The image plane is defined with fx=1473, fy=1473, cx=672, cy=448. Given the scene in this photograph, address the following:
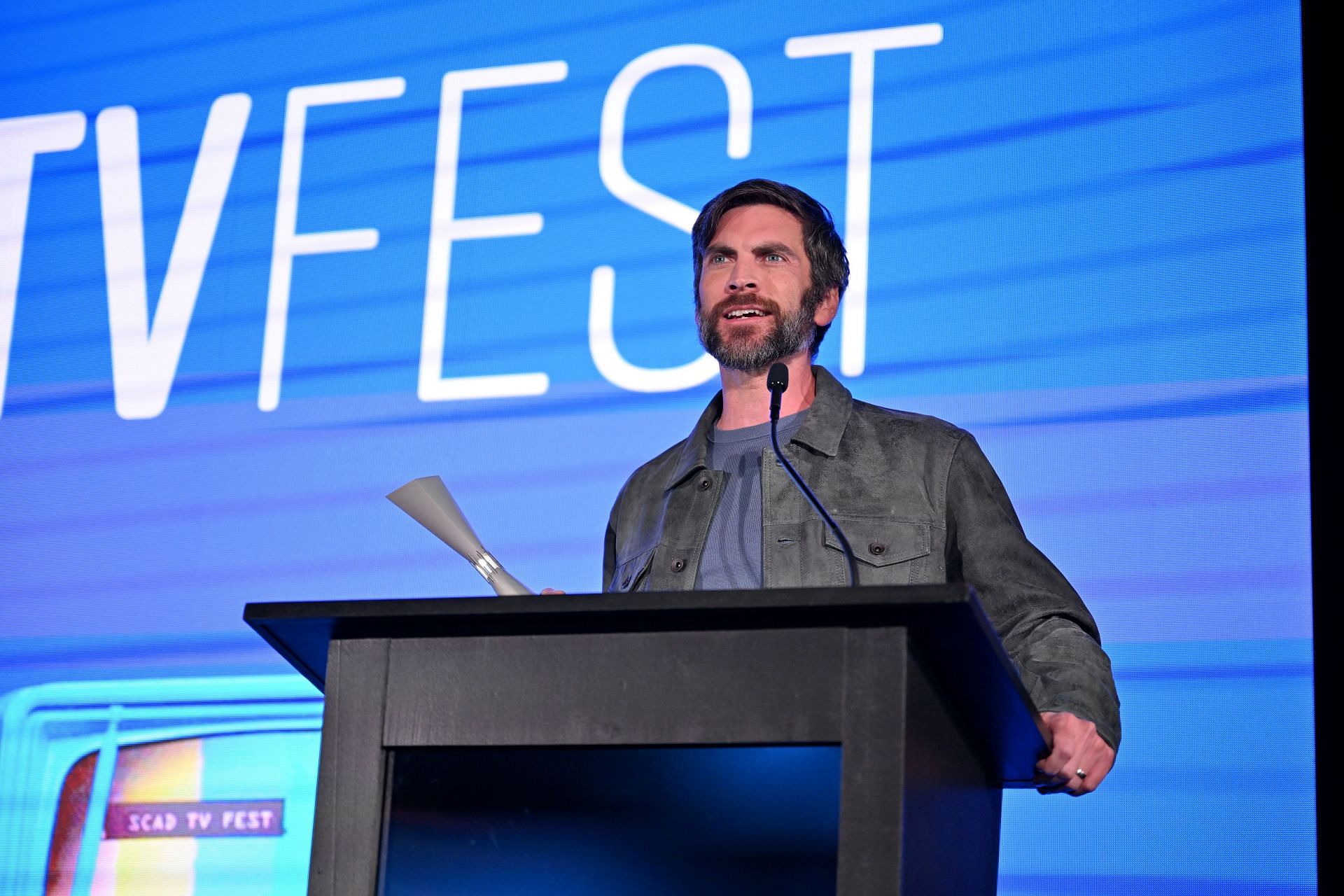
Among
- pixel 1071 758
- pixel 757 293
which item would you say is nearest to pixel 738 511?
pixel 757 293

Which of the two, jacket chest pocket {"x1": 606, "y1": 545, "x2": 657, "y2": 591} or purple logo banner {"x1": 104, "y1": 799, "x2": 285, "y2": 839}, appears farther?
purple logo banner {"x1": 104, "y1": 799, "x2": 285, "y2": 839}

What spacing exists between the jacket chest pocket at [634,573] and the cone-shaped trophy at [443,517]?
52 cm

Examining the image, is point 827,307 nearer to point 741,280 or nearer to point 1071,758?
point 741,280

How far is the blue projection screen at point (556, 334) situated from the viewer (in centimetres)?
229

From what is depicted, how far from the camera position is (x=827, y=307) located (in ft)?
7.41

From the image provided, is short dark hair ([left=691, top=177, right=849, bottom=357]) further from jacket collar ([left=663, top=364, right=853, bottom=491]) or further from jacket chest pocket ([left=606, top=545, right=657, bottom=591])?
jacket chest pocket ([left=606, top=545, right=657, bottom=591])

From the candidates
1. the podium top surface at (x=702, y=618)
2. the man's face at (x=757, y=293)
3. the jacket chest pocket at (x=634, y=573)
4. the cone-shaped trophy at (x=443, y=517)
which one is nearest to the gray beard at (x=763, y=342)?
the man's face at (x=757, y=293)

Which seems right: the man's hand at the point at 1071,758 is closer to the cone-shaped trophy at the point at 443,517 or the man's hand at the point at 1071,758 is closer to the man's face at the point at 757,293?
the cone-shaped trophy at the point at 443,517

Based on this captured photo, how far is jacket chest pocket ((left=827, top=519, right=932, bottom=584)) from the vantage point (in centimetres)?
188

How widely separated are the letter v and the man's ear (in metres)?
1.44

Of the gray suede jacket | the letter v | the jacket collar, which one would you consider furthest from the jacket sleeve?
the letter v

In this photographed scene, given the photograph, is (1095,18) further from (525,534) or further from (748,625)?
(748,625)

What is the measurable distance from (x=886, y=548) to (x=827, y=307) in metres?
0.50

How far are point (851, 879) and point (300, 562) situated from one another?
1.94 m
